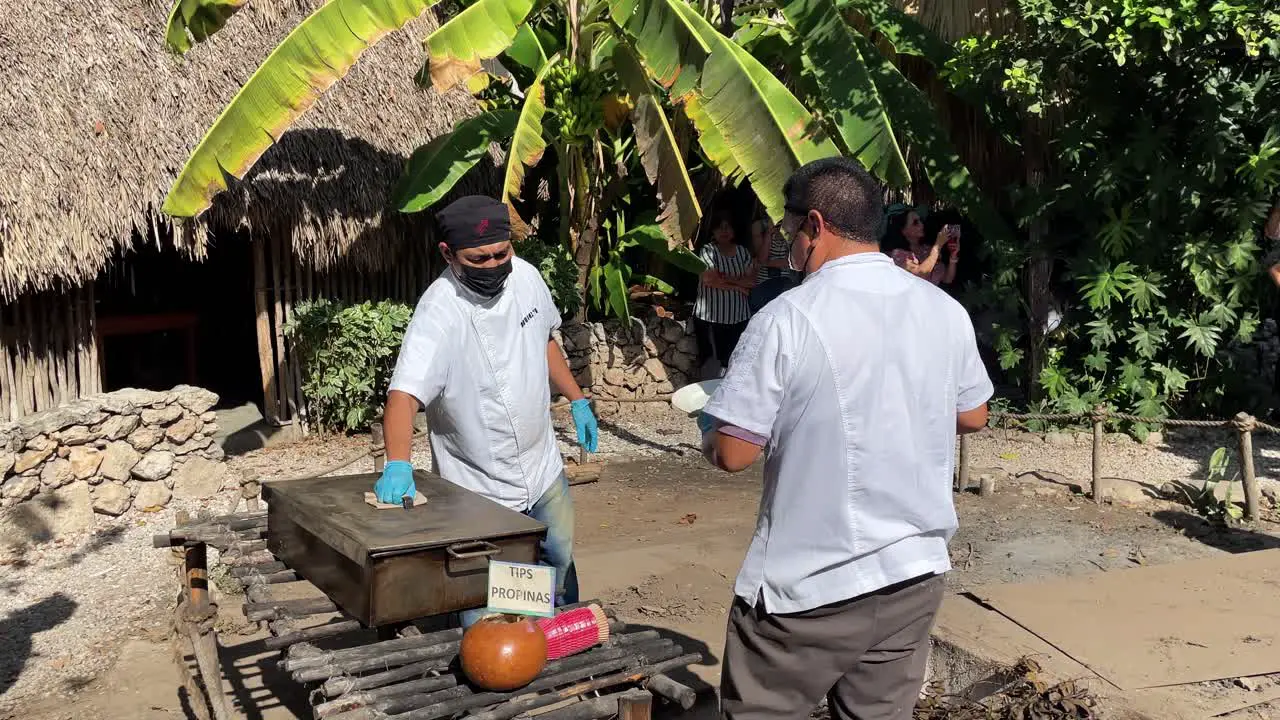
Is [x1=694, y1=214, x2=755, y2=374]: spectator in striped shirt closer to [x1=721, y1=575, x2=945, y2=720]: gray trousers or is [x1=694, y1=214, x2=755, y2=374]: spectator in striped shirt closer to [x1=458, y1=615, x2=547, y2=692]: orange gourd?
[x1=458, y1=615, x2=547, y2=692]: orange gourd

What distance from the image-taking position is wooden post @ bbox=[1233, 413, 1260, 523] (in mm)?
6438

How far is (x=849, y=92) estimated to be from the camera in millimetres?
7594

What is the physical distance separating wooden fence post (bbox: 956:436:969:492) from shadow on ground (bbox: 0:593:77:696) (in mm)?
5391

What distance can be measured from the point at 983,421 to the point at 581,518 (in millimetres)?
4666

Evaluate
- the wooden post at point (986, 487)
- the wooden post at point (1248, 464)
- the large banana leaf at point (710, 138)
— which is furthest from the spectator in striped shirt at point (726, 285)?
the wooden post at point (1248, 464)

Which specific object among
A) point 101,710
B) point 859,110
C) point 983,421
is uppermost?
point 859,110

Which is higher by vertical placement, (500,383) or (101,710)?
(500,383)

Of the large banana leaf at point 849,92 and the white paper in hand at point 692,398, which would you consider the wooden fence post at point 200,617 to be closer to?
Result: the white paper in hand at point 692,398

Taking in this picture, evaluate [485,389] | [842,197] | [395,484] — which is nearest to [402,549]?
[395,484]

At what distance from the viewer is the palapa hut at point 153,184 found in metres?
6.89

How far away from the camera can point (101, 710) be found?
14.6 ft

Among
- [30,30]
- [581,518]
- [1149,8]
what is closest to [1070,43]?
[1149,8]

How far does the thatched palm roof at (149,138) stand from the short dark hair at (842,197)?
5.81 meters

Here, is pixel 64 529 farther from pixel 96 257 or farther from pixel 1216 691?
pixel 1216 691
